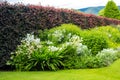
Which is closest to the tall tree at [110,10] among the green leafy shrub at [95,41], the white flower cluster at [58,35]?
the green leafy shrub at [95,41]

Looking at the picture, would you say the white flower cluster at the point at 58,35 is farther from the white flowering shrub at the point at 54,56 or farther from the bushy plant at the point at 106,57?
the bushy plant at the point at 106,57

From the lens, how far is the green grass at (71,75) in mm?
9305

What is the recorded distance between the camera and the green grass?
30.5 ft

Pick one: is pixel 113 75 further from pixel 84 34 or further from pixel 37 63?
pixel 84 34

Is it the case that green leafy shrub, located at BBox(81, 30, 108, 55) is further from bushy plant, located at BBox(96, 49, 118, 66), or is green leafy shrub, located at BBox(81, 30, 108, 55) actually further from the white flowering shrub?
bushy plant, located at BBox(96, 49, 118, 66)

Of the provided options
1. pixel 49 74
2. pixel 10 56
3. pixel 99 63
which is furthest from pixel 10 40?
pixel 99 63

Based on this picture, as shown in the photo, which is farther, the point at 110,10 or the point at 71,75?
the point at 110,10

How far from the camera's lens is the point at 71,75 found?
963 cm

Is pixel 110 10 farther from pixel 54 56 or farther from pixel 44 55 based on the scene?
pixel 44 55

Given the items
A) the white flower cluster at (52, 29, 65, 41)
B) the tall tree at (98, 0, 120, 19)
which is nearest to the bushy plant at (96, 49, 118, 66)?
the white flower cluster at (52, 29, 65, 41)

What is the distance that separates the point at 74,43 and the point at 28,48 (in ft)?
5.83

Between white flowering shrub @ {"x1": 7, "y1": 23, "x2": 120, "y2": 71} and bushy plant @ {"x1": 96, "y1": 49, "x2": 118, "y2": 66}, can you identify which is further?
bushy plant @ {"x1": 96, "y1": 49, "x2": 118, "y2": 66}

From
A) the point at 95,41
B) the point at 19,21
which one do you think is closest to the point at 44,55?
the point at 19,21

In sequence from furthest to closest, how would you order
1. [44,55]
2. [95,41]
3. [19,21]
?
[95,41] < [19,21] < [44,55]
